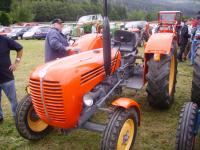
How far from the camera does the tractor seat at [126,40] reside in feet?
19.9

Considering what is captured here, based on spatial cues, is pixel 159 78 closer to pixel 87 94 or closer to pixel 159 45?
pixel 159 45

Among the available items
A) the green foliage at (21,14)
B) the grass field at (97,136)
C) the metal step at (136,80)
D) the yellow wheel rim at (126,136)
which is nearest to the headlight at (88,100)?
the yellow wheel rim at (126,136)

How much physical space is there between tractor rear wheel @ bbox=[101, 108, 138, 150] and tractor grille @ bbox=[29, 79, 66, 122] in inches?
21.0

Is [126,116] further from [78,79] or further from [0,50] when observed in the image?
[0,50]

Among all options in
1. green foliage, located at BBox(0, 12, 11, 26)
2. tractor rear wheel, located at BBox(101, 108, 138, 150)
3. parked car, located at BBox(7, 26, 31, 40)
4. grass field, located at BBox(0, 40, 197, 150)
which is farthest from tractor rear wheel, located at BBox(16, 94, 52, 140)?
green foliage, located at BBox(0, 12, 11, 26)

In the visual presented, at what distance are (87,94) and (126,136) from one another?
2.28 ft

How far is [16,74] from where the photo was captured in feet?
33.9

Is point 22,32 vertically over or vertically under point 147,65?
under

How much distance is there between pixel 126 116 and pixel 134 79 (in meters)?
2.04

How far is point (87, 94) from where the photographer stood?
4188 millimetres

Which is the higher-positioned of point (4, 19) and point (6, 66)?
point (6, 66)

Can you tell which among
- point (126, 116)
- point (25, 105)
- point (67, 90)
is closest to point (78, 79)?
point (67, 90)

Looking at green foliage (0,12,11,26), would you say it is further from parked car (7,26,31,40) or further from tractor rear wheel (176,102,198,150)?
tractor rear wheel (176,102,198,150)

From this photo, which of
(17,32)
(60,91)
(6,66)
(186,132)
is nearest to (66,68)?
(60,91)
